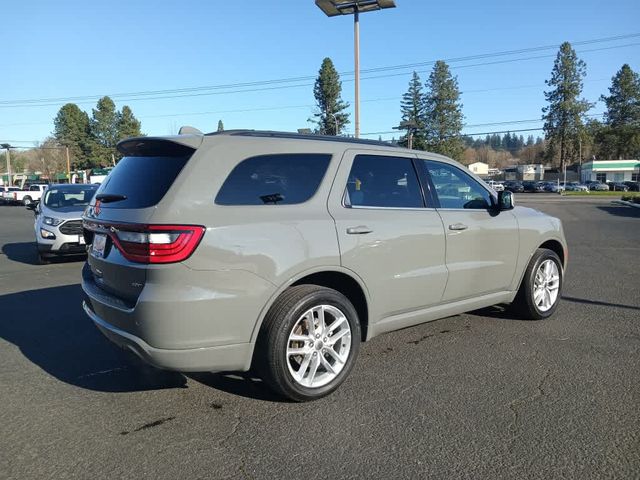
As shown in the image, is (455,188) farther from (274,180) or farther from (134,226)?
(134,226)

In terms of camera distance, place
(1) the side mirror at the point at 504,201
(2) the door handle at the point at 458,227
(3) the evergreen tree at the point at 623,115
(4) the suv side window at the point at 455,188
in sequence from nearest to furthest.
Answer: (2) the door handle at the point at 458,227 → (4) the suv side window at the point at 455,188 → (1) the side mirror at the point at 504,201 → (3) the evergreen tree at the point at 623,115

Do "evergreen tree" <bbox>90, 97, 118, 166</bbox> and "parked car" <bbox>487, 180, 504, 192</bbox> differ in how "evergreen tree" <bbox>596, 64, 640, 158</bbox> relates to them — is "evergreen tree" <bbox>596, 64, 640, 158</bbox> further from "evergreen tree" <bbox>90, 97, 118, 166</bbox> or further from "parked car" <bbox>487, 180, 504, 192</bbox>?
"evergreen tree" <bbox>90, 97, 118, 166</bbox>

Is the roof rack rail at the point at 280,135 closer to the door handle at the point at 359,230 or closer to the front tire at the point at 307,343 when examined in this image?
the door handle at the point at 359,230

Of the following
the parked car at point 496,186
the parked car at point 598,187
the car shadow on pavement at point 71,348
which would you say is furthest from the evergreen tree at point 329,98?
the car shadow on pavement at point 71,348

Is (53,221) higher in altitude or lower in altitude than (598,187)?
lower

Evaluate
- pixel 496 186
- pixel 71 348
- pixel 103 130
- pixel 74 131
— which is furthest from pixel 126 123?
pixel 71 348

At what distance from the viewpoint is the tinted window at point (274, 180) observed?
3.27 metres

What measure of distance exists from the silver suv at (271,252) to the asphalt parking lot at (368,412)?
1.27 ft

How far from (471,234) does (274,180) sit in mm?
2052

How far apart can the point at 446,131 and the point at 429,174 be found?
75842 mm


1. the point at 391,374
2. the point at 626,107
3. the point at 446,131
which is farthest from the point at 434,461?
the point at 626,107

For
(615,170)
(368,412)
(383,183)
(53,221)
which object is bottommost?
(368,412)

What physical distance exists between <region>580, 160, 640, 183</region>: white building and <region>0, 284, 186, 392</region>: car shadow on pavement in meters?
89.5

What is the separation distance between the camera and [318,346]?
3521 millimetres
